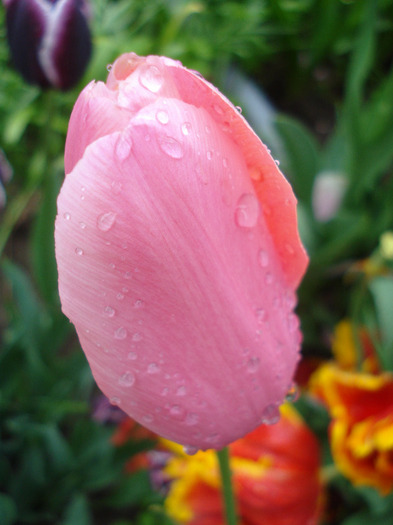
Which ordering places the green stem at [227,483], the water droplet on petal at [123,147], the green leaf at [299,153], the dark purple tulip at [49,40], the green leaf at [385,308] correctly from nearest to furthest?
the water droplet on petal at [123,147] → the green stem at [227,483] → the dark purple tulip at [49,40] → the green leaf at [385,308] → the green leaf at [299,153]

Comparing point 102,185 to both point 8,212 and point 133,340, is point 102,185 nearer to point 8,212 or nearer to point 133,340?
point 133,340

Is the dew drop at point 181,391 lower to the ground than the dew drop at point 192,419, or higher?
higher

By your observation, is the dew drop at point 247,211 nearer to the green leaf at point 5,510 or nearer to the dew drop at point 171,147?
the dew drop at point 171,147

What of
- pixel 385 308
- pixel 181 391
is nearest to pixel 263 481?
pixel 385 308

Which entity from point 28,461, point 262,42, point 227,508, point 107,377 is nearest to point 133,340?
point 107,377

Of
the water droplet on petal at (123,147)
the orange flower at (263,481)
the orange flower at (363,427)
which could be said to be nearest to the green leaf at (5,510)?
the orange flower at (263,481)

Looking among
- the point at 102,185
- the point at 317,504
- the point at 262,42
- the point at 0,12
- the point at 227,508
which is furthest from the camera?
the point at 262,42
